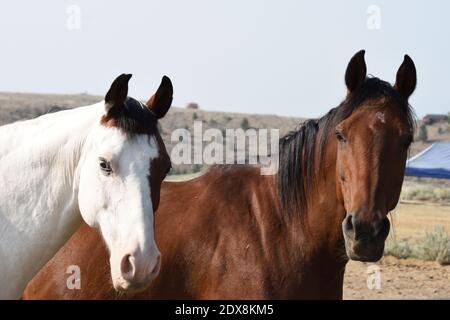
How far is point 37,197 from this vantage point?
4.64 metres

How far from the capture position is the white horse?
425cm

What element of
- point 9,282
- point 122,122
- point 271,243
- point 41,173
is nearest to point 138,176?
point 122,122

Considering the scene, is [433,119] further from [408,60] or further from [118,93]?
[118,93]

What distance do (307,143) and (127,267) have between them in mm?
2050

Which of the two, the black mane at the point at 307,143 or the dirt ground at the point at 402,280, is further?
the dirt ground at the point at 402,280

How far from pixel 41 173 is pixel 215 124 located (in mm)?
54685

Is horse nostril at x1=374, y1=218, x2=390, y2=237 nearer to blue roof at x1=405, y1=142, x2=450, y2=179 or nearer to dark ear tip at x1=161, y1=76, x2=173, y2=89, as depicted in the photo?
dark ear tip at x1=161, y1=76, x2=173, y2=89

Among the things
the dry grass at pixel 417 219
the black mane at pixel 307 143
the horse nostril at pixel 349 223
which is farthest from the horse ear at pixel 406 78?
the dry grass at pixel 417 219

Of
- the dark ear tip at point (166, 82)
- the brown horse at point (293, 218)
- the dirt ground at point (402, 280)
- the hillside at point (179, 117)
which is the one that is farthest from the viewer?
the hillside at point (179, 117)

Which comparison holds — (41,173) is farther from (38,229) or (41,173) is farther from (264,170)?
(264,170)

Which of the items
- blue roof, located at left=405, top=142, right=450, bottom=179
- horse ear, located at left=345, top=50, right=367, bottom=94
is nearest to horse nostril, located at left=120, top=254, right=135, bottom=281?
horse ear, located at left=345, top=50, right=367, bottom=94

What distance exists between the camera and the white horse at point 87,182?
4.25m

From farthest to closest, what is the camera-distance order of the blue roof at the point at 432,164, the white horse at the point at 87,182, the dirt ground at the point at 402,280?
the blue roof at the point at 432,164, the dirt ground at the point at 402,280, the white horse at the point at 87,182

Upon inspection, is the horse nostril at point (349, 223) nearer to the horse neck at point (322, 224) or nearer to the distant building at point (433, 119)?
the horse neck at point (322, 224)
